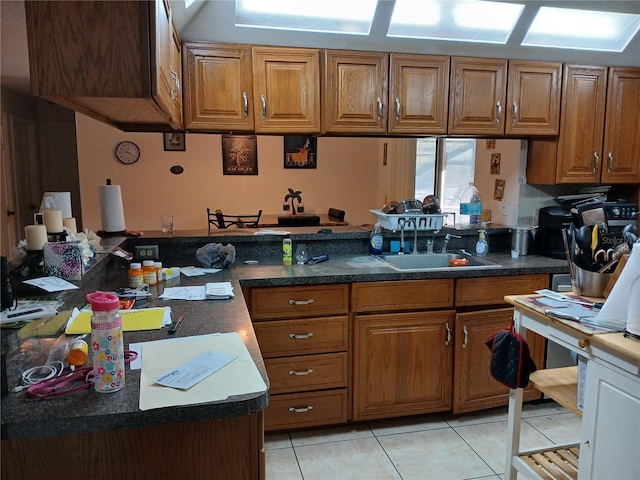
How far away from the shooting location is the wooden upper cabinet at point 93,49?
136 cm

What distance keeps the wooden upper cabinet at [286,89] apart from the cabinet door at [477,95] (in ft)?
2.71

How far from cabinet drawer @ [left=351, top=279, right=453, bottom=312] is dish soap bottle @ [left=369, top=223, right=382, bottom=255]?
502 mm

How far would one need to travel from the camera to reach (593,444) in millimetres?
1531

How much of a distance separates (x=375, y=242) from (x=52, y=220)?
1755mm

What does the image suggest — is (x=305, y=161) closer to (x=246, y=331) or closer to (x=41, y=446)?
(x=246, y=331)

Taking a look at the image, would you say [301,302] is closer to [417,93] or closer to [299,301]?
[299,301]

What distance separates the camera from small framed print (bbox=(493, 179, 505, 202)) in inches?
132

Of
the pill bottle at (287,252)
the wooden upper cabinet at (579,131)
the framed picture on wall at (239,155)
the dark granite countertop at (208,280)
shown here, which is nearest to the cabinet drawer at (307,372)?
the dark granite countertop at (208,280)

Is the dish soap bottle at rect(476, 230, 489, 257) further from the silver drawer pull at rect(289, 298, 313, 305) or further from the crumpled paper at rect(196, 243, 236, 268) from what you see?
the crumpled paper at rect(196, 243, 236, 268)

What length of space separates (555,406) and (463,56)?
215cm

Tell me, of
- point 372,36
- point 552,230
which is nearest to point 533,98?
point 552,230

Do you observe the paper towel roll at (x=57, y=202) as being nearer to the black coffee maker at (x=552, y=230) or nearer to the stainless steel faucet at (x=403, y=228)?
the stainless steel faucet at (x=403, y=228)

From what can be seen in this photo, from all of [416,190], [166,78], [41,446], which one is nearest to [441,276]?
[166,78]

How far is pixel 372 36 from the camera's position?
2.61 metres
